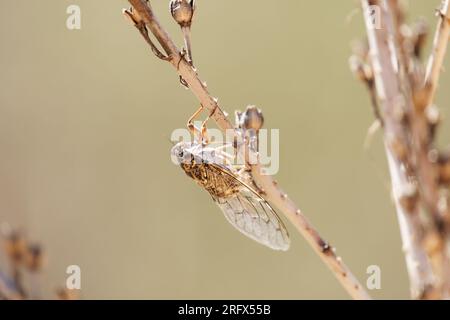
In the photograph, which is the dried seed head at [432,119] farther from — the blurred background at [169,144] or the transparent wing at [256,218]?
the blurred background at [169,144]

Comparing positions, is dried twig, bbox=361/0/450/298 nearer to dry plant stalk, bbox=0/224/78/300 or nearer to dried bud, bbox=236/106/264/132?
dried bud, bbox=236/106/264/132

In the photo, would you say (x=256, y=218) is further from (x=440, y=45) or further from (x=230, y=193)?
(x=440, y=45)

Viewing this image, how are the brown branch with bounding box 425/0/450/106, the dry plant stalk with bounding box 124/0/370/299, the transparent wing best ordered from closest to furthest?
1. the dry plant stalk with bounding box 124/0/370/299
2. the brown branch with bounding box 425/0/450/106
3. the transparent wing

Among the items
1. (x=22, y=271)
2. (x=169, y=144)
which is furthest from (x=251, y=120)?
(x=169, y=144)

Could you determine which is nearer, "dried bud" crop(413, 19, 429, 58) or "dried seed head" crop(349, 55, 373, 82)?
"dried bud" crop(413, 19, 429, 58)

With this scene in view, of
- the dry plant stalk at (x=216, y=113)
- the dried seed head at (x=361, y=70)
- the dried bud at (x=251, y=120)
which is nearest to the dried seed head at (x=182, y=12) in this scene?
the dry plant stalk at (x=216, y=113)

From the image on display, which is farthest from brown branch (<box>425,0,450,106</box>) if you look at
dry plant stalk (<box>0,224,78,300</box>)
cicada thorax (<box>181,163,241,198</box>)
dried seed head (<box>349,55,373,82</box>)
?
dry plant stalk (<box>0,224,78,300</box>)
